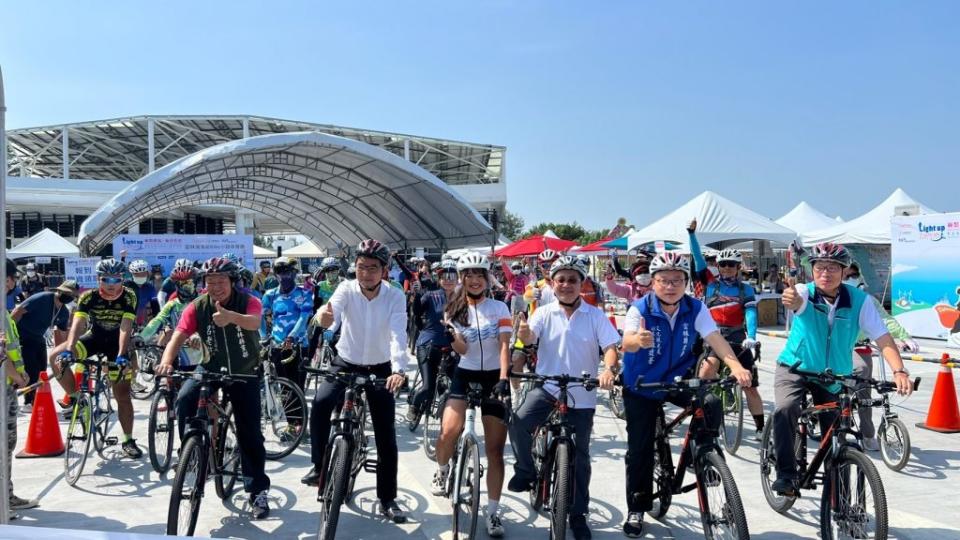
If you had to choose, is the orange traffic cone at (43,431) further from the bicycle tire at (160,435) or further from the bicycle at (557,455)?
the bicycle at (557,455)

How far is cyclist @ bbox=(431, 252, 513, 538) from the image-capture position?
4684 millimetres

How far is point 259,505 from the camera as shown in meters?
5.03

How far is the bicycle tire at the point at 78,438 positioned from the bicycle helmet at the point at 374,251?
3.13 meters

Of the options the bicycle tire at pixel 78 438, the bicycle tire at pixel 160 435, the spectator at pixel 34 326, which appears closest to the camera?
the bicycle tire at pixel 78 438

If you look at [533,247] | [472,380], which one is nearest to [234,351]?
[472,380]

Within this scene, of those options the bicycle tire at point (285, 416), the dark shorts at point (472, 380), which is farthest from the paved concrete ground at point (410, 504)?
the dark shorts at point (472, 380)

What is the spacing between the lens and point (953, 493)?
549 cm

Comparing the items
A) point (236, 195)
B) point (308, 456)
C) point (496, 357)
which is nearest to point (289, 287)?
point (308, 456)

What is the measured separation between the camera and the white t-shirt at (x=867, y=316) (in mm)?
4699

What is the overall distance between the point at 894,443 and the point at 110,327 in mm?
7275

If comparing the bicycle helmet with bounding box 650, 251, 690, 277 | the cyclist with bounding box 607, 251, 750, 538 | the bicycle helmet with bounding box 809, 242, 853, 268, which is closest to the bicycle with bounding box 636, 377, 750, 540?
the cyclist with bounding box 607, 251, 750, 538

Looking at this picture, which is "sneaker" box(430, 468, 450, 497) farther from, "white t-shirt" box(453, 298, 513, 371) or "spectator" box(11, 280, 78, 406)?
"spectator" box(11, 280, 78, 406)

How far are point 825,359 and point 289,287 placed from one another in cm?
578

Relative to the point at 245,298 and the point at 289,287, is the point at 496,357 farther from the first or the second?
the point at 289,287
